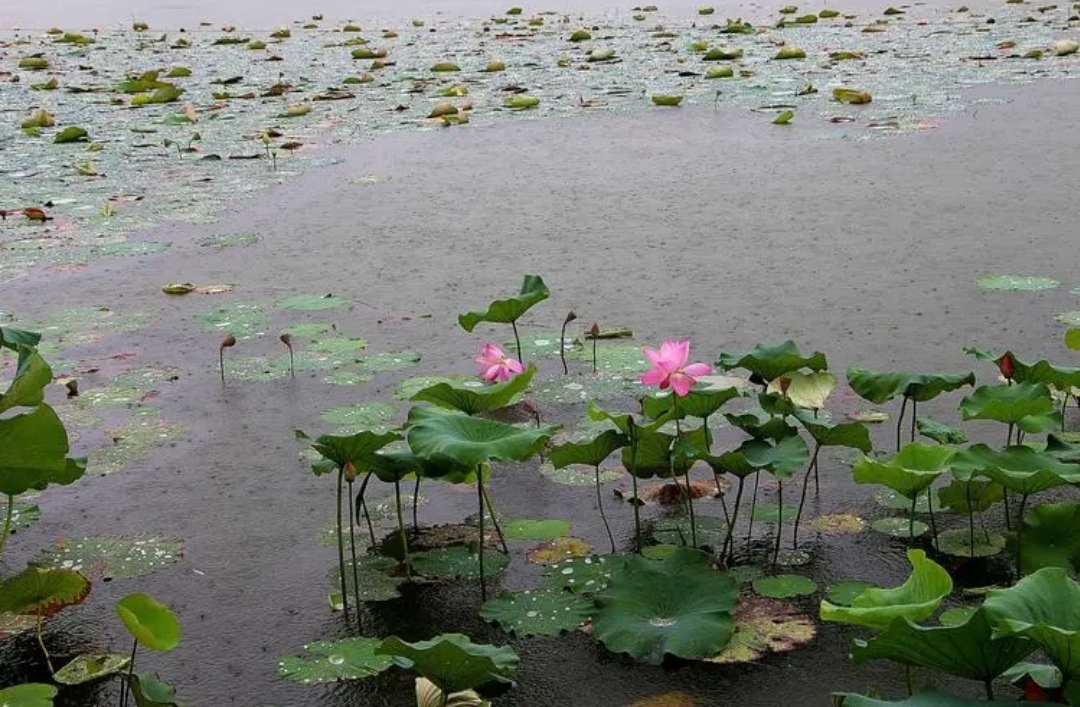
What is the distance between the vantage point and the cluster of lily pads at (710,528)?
1.33 meters

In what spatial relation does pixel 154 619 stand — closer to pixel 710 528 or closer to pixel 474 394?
pixel 474 394

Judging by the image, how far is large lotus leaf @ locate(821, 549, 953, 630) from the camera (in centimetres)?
107

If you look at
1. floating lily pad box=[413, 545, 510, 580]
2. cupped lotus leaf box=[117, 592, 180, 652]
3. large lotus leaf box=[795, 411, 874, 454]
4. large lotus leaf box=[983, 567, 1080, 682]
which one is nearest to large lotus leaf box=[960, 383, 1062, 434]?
large lotus leaf box=[795, 411, 874, 454]

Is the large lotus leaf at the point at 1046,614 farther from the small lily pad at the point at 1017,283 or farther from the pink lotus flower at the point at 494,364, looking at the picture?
the small lily pad at the point at 1017,283

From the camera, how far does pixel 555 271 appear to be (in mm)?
2941

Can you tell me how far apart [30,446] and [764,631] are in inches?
33.1

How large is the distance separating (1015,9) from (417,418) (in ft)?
29.2

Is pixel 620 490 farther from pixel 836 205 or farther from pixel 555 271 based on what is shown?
pixel 836 205

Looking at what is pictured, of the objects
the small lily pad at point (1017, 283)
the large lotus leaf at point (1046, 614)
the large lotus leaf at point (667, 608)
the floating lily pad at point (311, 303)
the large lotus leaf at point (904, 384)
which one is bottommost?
the floating lily pad at point (311, 303)

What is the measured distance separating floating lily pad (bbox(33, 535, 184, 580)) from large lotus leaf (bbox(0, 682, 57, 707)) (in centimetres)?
35

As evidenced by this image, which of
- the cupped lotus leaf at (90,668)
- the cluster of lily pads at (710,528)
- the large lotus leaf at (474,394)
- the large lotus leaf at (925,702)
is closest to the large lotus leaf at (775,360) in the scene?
the cluster of lily pads at (710,528)

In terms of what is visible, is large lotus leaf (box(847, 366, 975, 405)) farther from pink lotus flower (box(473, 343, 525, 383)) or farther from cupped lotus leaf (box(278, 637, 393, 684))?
cupped lotus leaf (box(278, 637, 393, 684))

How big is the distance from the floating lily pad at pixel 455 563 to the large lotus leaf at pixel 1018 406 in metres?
0.64

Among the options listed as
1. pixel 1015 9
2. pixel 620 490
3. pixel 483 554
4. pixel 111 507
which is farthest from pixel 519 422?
pixel 1015 9
